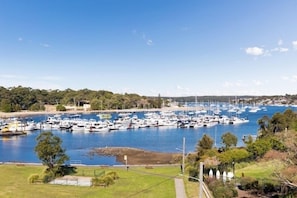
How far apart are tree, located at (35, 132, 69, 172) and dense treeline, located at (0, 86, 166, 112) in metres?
137

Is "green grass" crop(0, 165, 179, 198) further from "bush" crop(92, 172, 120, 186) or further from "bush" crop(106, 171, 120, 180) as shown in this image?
"bush" crop(92, 172, 120, 186)

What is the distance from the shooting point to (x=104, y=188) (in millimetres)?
30172

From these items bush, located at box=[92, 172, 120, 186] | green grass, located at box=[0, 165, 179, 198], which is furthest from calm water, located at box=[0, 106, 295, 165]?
bush, located at box=[92, 172, 120, 186]

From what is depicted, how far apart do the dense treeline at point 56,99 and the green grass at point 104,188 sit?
13768 cm

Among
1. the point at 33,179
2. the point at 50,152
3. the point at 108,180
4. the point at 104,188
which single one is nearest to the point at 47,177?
the point at 33,179

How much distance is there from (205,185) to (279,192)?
6.18 m

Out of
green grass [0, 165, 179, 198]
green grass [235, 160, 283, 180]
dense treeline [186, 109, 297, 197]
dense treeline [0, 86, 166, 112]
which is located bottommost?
green grass [0, 165, 179, 198]

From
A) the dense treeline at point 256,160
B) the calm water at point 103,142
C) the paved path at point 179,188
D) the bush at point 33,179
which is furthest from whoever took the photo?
the calm water at point 103,142

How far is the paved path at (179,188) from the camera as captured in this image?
1074 inches

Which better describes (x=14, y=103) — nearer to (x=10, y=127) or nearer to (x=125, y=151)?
(x=10, y=127)

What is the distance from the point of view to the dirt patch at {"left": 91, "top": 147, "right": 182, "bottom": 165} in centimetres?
5232

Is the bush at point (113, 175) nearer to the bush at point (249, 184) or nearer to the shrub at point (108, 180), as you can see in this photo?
the shrub at point (108, 180)

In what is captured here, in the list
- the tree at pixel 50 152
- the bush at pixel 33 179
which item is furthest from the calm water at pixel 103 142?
the bush at pixel 33 179

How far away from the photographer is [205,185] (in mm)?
29203
